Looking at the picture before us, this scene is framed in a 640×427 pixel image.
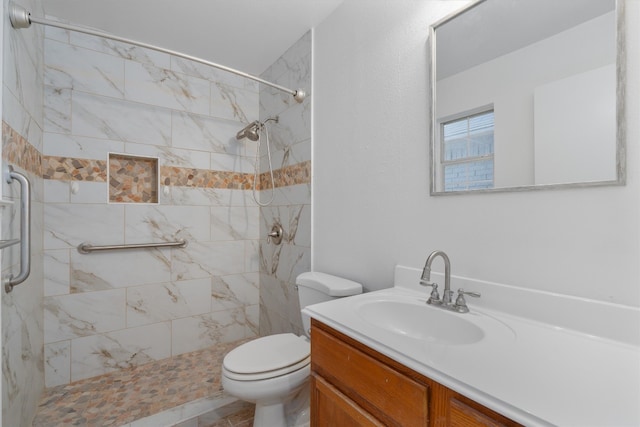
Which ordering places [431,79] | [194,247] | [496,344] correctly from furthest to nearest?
[194,247] → [431,79] → [496,344]

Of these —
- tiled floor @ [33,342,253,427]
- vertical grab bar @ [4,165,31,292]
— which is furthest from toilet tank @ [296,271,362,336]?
A: vertical grab bar @ [4,165,31,292]

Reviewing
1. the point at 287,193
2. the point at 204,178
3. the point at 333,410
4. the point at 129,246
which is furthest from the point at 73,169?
the point at 333,410

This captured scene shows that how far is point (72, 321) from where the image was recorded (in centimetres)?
193

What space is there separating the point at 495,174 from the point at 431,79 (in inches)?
19.5

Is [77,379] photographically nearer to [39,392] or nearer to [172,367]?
[39,392]

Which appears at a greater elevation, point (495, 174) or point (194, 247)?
point (495, 174)

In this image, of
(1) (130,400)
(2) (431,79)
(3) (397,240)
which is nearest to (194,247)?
(1) (130,400)

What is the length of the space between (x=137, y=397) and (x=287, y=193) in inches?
63.4

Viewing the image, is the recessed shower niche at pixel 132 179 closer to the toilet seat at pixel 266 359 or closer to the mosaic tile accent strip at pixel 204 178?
the mosaic tile accent strip at pixel 204 178

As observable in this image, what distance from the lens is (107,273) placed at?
6.72 ft

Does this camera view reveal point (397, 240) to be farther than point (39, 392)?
No


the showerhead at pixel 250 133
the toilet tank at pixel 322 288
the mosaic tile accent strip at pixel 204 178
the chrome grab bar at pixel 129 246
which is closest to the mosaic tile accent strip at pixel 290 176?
the mosaic tile accent strip at pixel 204 178

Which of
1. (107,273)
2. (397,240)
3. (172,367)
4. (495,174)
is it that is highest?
(495,174)

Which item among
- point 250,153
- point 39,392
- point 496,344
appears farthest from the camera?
point 250,153
